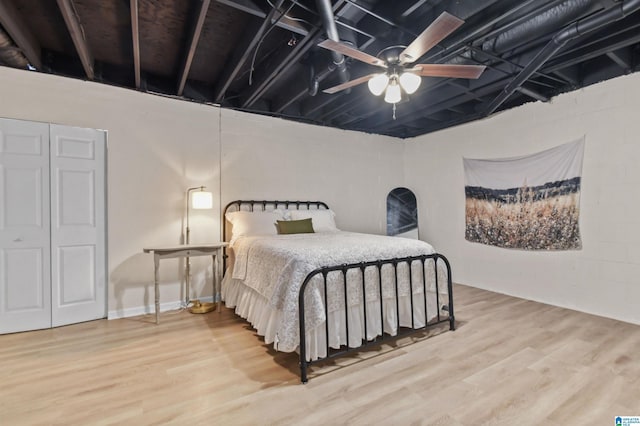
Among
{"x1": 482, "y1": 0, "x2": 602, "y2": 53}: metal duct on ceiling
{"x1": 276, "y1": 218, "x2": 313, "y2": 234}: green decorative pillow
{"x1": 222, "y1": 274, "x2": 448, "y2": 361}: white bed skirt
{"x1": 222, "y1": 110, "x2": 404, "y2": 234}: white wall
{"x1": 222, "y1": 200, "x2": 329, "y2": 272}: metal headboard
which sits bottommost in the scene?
{"x1": 222, "y1": 274, "x2": 448, "y2": 361}: white bed skirt

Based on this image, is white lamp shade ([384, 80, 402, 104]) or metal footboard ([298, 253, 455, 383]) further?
white lamp shade ([384, 80, 402, 104])

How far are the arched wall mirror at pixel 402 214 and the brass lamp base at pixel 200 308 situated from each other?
3.38 meters

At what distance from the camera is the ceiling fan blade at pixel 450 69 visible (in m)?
2.23

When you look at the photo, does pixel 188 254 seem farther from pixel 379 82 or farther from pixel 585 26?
pixel 585 26

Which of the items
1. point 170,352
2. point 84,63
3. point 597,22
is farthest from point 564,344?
point 84,63

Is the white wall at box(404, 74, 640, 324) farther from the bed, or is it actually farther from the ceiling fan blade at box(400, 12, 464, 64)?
the ceiling fan blade at box(400, 12, 464, 64)

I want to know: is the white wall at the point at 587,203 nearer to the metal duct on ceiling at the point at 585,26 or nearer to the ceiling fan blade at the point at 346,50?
the metal duct on ceiling at the point at 585,26

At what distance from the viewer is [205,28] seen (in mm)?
2689

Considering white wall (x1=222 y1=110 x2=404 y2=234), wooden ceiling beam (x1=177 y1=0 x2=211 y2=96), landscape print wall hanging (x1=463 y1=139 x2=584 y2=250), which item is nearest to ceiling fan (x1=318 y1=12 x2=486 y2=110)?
wooden ceiling beam (x1=177 y1=0 x2=211 y2=96)

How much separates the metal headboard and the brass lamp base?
533 mm

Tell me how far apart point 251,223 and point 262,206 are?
60 cm

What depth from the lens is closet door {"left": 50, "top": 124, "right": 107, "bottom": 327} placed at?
3070 millimetres

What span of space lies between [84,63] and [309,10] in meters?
2.32

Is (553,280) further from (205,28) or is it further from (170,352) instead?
(205,28)
